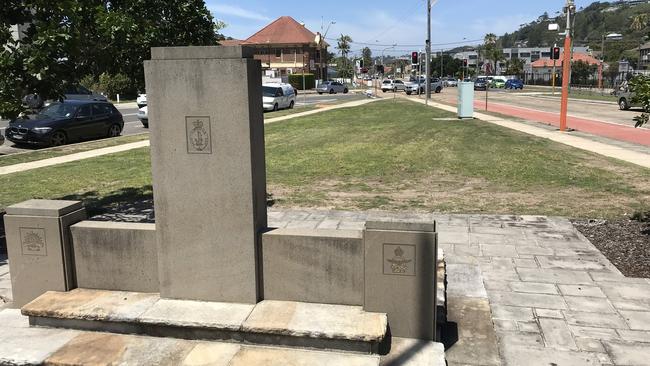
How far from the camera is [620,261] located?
247 inches

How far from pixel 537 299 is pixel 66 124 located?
17467 mm

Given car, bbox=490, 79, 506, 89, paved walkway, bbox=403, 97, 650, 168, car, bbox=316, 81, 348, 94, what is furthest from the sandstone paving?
car, bbox=490, 79, 506, 89

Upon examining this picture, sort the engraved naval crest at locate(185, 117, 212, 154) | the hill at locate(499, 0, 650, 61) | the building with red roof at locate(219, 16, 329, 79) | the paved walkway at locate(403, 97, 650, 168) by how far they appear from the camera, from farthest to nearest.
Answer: the hill at locate(499, 0, 650, 61), the building with red roof at locate(219, 16, 329, 79), the paved walkway at locate(403, 97, 650, 168), the engraved naval crest at locate(185, 117, 212, 154)

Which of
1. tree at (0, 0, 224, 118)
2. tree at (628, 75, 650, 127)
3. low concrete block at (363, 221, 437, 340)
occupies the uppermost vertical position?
tree at (0, 0, 224, 118)

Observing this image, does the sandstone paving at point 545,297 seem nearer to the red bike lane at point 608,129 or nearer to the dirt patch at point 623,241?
the dirt patch at point 623,241

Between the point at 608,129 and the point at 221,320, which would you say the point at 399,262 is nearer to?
the point at 221,320

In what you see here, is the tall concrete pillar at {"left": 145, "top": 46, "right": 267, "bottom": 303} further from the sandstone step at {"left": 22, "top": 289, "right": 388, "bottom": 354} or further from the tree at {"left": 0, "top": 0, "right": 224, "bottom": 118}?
the tree at {"left": 0, "top": 0, "right": 224, "bottom": 118}

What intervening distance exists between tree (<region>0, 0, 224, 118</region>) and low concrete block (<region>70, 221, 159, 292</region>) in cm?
252

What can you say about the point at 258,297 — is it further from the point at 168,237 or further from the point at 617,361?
the point at 617,361

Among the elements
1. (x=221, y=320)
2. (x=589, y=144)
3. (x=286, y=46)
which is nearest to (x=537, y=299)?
(x=221, y=320)

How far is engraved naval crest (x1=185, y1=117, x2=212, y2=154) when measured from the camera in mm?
4047

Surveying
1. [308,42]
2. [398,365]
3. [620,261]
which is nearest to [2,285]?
[398,365]

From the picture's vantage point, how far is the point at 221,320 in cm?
397

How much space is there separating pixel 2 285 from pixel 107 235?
2.05 meters
